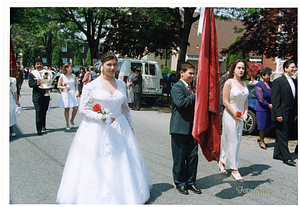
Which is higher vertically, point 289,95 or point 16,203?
point 289,95

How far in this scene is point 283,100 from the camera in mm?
5871

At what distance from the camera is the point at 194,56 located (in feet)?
117

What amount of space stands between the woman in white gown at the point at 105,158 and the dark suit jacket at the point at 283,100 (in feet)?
11.8

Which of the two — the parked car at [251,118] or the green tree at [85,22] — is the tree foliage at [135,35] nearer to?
the green tree at [85,22]

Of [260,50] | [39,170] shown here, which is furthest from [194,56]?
[39,170]

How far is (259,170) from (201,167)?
3.82 ft

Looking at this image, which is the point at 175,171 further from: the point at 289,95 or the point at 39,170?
the point at 289,95

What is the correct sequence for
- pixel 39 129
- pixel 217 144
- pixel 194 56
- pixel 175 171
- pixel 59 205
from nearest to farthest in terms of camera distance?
pixel 59 205 < pixel 217 144 < pixel 175 171 < pixel 39 129 < pixel 194 56

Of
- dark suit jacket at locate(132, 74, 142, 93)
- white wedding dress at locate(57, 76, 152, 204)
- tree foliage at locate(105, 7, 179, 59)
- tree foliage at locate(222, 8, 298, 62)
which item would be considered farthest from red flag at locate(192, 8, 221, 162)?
tree foliage at locate(105, 7, 179, 59)

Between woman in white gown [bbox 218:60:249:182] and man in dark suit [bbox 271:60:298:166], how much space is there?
1.30 m

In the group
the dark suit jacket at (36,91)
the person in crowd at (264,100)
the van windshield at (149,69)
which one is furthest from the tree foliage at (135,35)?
the person in crowd at (264,100)

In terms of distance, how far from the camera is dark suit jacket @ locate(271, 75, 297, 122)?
5836 millimetres

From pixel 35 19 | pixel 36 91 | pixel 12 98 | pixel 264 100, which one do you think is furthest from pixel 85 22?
pixel 264 100

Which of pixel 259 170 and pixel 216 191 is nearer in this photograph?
pixel 216 191
